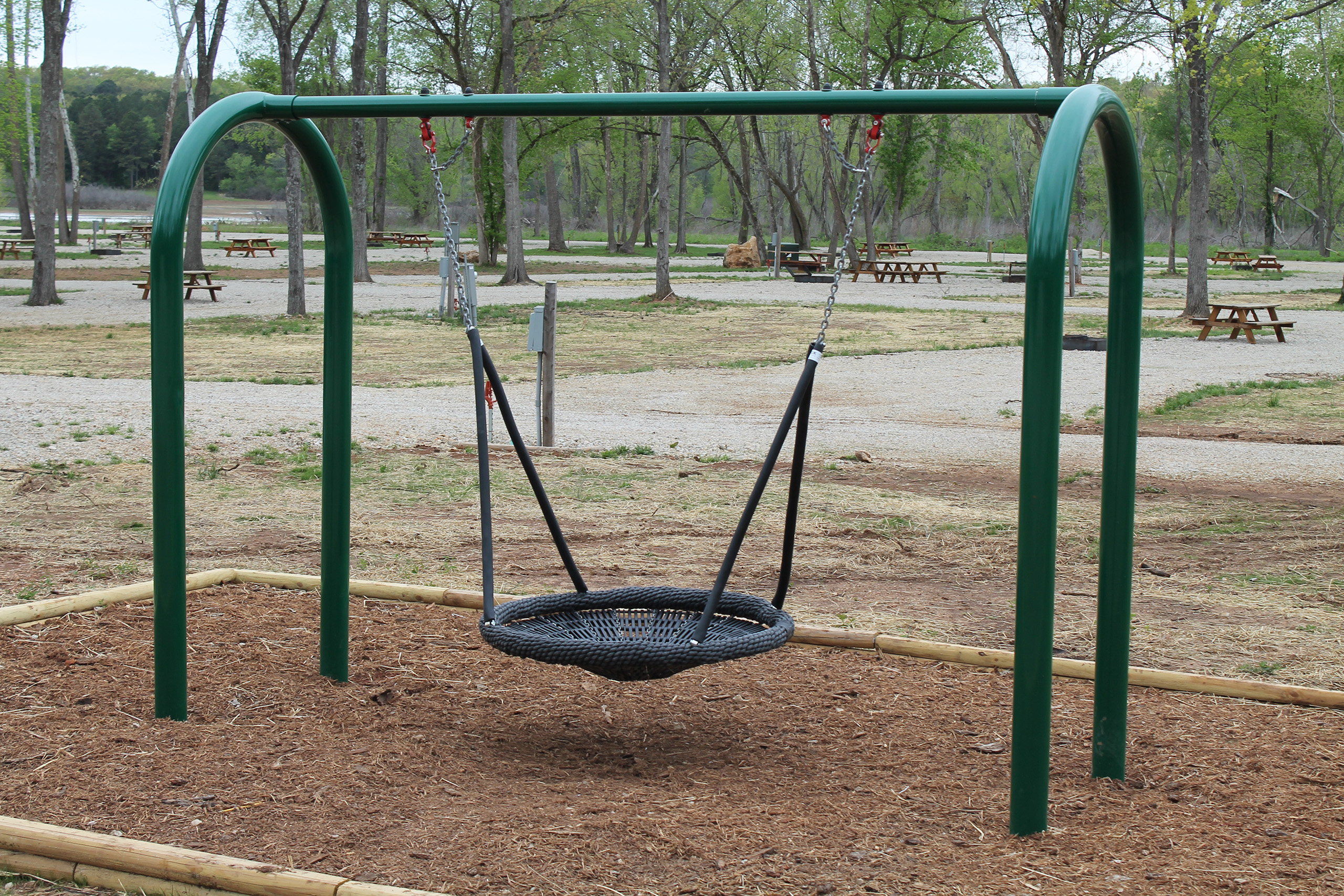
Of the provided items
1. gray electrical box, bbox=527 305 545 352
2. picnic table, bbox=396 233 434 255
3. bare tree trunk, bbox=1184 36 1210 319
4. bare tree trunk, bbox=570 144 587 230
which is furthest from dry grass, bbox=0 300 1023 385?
bare tree trunk, bbox=570 144 587 230

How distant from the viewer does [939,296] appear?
82.9 ft

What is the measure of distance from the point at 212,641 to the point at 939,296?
2290 centimetres

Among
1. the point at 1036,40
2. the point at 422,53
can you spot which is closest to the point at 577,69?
the point at 422,53

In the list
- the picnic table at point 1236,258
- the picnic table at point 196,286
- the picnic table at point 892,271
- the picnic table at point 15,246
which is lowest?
the picnic table at point 196,286

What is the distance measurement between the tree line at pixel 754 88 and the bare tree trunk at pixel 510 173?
7 centimetres

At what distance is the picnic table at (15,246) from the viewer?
33.8 m

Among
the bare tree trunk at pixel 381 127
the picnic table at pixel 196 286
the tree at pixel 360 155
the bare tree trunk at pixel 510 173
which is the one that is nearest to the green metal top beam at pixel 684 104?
the tree at pixel 360 155

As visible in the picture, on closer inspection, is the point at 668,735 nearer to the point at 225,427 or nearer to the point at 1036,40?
the point at 225,427

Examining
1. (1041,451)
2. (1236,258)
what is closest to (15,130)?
(1236,258)

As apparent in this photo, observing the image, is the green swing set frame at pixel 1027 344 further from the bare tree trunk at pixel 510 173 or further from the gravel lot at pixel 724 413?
the bare tree trunk at pixel 510 173

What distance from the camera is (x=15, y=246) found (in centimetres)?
3419

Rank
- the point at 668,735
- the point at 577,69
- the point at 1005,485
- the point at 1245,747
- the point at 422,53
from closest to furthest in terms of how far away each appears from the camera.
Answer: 1. the point at 1245,747
2. the point at 668,735
3. the point at 1005,485
4. the point at 577,69
5. the point at 422,53

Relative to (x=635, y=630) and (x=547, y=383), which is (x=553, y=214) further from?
(x=635, y=630)

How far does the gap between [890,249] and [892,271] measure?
28.4 feet
